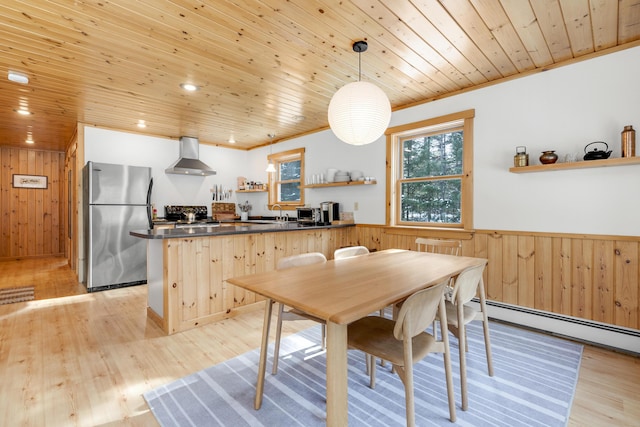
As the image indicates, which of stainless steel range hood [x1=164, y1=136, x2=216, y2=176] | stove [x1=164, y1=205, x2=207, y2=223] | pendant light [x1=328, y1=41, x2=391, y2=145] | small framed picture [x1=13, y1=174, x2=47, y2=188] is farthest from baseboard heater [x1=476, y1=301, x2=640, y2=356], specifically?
small framed picture [x1=13, y1=174, x2=47, y2=188]

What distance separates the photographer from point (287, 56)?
2615mm

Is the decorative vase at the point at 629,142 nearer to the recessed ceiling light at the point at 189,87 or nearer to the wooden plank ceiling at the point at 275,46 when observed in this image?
the wooden plank ceiling at the point at 275,46

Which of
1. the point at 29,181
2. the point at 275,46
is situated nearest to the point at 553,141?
the point at 275,46

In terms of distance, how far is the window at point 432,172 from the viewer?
3318 millimetres

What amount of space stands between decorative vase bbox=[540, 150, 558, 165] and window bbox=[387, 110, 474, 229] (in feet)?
2.23

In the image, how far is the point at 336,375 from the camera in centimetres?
124

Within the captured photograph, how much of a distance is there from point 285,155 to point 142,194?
2428 millimetres

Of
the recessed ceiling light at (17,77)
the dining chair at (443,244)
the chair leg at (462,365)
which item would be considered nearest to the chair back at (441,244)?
the dining chair at (443,244)

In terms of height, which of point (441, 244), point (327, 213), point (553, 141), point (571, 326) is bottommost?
point (571, 326)

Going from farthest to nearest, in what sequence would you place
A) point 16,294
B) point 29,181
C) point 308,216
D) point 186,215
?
point 29,181 < point 186,215 < point 308,216 < point 16,294

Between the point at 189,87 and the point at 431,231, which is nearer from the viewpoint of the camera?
the point at 189,87

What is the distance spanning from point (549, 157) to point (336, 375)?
105 inches

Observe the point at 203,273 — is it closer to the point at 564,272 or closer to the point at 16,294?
the point at 16,294

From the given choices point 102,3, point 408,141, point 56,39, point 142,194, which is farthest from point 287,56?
point 142,194
